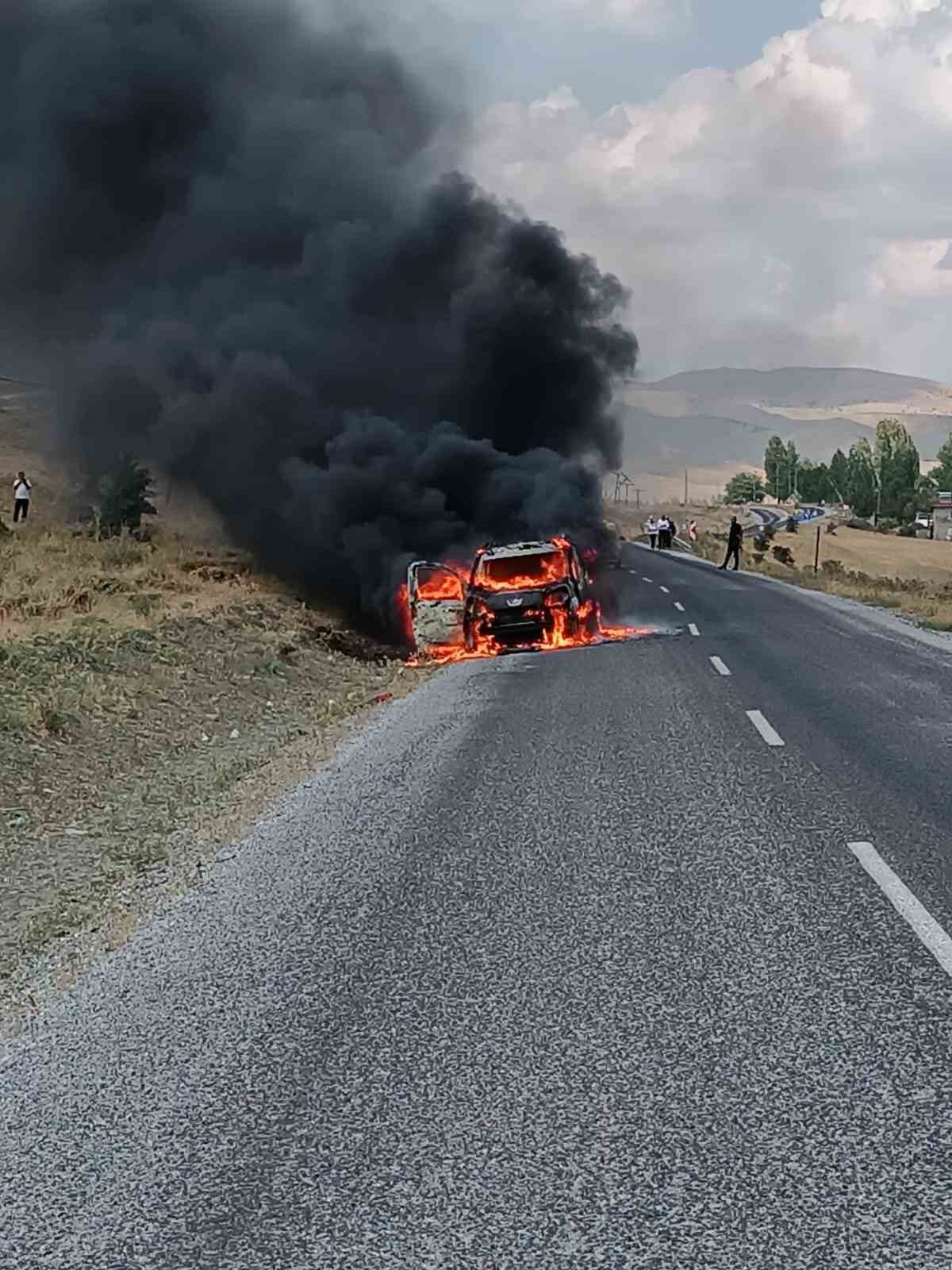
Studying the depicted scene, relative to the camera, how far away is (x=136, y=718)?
13.5 metres

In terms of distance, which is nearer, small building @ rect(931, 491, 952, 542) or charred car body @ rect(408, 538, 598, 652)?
charred car body @ rect(408, 538, 598, 652)

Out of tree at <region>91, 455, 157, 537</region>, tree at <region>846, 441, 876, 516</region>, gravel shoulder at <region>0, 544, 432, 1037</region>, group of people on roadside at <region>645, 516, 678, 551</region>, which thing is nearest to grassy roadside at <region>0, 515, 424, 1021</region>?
gravel shoulder at <region>0, 544, 432, 1037</region>

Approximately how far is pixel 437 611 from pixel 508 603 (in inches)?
54.8

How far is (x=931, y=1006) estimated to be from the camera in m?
4.65

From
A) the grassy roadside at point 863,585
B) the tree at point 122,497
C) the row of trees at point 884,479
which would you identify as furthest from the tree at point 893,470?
the tree at point 122,497

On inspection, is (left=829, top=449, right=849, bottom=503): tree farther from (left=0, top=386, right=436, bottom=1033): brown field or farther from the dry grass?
(left=0, top=386, right=436, bottom=1033): brown field

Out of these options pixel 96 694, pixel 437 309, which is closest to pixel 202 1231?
pixel 96 694

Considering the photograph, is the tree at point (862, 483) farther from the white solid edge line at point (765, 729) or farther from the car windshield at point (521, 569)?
the white solid edge line at point (765, 729)

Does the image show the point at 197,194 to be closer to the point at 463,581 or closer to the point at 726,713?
the point at 463,581

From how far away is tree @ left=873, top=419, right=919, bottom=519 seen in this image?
14588cm

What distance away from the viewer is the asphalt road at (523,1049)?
3.29 meters

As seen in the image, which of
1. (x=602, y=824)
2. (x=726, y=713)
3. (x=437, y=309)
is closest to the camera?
(x=602, y=824)

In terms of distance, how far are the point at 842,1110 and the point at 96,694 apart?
36.1 ft

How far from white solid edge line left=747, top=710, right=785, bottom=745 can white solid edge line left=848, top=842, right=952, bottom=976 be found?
3.59m
